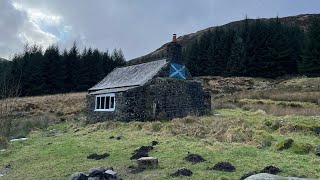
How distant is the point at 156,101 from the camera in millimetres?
30422

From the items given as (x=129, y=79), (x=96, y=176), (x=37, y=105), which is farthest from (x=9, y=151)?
(x=37, y=105)

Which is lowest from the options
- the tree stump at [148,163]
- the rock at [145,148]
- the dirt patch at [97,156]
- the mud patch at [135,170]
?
the mud patch at [135,170]

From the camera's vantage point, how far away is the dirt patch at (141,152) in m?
16.6

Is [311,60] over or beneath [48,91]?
over

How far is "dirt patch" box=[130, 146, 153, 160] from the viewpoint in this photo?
54.3ft

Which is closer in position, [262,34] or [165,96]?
[165,96]

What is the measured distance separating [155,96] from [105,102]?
5.48 m

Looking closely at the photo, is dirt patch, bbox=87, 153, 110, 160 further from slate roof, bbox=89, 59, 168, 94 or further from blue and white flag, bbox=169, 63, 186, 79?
blue and white flag, bbox=169, 63, 186, 79

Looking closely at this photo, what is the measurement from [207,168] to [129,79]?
72.0 ft

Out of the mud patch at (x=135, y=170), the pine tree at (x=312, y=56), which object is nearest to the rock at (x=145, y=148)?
the mud patch at (x=135, y=170)

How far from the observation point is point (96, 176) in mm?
13312

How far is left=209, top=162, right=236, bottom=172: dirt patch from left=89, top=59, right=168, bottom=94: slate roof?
704 inches

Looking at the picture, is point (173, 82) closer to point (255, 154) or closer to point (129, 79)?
point (129, 79)

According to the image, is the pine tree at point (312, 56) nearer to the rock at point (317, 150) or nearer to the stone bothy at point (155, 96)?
the stone bothy at point (155, 96)
